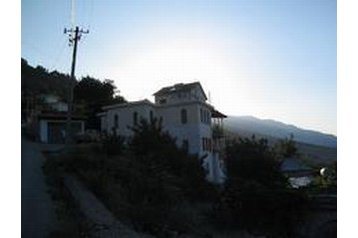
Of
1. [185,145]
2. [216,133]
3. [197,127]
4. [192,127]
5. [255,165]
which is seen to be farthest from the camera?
[216,133]

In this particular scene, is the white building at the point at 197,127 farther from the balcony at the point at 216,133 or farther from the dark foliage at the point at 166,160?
the dark foliage at the point at 166,160

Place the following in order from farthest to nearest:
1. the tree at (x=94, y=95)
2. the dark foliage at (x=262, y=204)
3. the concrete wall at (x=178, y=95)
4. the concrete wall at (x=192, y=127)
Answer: the concrete wall at (x=192, y=127), the dark foliage at (x=262, y=204), the concrete wall at (x=178, y=95), the tree at (x=94, y=95)

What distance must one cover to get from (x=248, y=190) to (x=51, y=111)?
13.3 ft

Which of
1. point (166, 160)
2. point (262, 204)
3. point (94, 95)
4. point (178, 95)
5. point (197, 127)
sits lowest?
point (262, 204)

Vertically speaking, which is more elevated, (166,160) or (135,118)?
(135,118)

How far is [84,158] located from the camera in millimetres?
5051

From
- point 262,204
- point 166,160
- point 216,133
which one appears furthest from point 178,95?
point 216,133

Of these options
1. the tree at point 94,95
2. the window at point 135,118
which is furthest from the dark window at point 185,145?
the tree at point 94,95

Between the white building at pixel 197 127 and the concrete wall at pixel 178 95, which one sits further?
the white building at pixel 197 127

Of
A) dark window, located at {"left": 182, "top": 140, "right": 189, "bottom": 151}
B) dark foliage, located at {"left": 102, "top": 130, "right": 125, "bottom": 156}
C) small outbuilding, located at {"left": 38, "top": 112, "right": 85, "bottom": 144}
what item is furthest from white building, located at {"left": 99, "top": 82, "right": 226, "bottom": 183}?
small outbuilding, located at {"left": 38, "top": 112, "right": 85, "bottom": 144}

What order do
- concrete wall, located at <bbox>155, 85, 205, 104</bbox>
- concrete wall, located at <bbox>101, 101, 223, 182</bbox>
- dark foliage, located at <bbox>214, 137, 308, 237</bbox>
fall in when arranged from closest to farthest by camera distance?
concrete wall, located at <bbox>155, 85, 205, 104</bbox> < dark foliage, located at <bbox>214, 137, 308, 237</bbox> < concrete wall, located at <bbox>101, 101, 223, 182</bbox>

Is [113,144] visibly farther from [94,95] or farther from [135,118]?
[94,95]

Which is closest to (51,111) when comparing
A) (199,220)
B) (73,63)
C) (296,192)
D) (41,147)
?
(73,63)

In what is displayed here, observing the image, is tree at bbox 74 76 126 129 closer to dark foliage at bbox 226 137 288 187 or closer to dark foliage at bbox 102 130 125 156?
dark foliage at bbox 102 130 125 156
